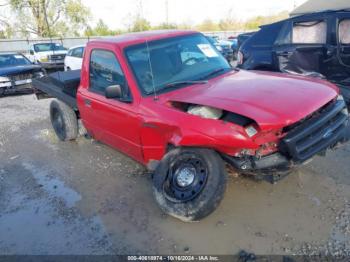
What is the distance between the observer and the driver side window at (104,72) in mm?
3941

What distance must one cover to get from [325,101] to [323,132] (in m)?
0.31

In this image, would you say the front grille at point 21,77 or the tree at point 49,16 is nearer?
the front grille at point 21,77

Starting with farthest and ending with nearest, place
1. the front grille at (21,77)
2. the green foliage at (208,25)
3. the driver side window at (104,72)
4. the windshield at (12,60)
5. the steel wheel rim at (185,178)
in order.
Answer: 1. the green foliage at (208,25)
2. the windshield at (12,60)
3. the front grille at (21,77)
4. the driver side window at (104,72)
5. the steel wheel rim at (185,178)

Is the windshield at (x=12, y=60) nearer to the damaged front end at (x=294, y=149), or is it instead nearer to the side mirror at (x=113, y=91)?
the side mirror at (x=113, y=91)

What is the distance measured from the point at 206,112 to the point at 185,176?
0.69 m

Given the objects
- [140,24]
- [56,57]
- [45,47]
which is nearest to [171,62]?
[56,57]

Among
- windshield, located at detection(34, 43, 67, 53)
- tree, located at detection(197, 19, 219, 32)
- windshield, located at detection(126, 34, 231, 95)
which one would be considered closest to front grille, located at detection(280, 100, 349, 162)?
windshield, located at detection(126, 34, 231, 95)

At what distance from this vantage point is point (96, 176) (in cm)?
464

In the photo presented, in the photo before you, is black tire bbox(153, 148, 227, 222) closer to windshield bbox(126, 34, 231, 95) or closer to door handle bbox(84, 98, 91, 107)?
windshield bbox(126, 34, 231, 95)

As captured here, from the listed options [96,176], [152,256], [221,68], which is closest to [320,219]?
[152,256]

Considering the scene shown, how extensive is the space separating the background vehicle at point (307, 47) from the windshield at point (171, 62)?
2.05m

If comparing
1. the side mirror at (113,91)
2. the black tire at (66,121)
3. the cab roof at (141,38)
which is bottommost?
the black tire at (66,121)

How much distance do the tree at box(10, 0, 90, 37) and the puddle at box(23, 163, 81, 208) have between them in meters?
36.2

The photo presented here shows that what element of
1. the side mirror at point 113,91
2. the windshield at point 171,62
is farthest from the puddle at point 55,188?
the windshield at point 171,62
